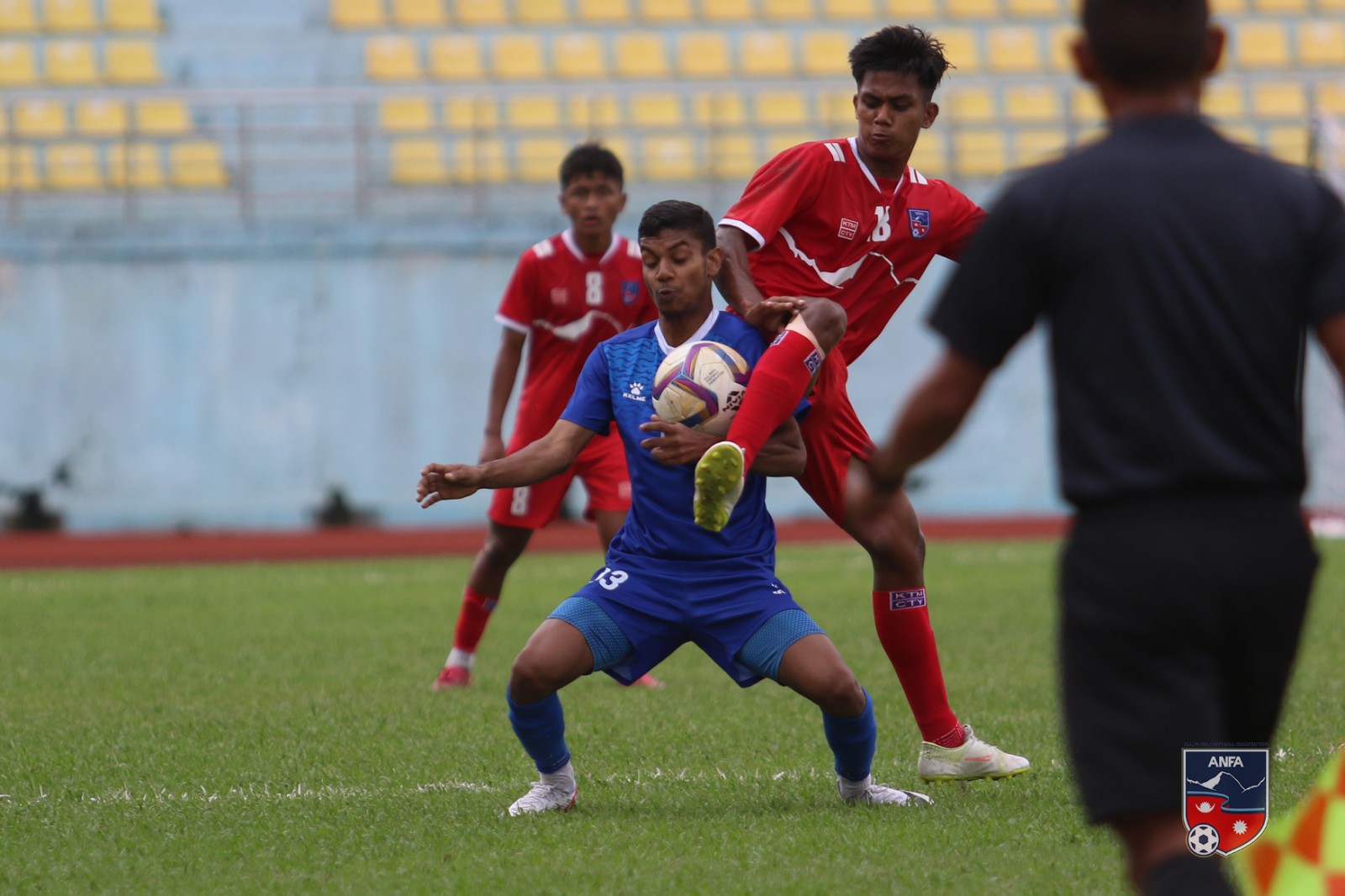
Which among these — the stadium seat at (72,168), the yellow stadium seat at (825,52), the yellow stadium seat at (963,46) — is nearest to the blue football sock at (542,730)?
the stadium seat at (72,168)

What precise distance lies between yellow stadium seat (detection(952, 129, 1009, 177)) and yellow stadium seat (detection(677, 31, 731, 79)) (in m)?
3.25

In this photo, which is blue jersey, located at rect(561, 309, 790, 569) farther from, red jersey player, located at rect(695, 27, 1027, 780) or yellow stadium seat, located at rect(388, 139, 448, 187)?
yellow stadium seat, located at rect(388, 139, 448, 187)

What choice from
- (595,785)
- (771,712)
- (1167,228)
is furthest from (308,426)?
(1167,228)

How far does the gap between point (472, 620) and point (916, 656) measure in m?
2.86

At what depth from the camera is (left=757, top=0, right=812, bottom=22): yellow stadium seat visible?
2008 cm

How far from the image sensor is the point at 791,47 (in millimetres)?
19812

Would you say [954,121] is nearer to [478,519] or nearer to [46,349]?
[478,519]

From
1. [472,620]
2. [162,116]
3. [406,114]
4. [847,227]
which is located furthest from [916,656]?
[162,116]

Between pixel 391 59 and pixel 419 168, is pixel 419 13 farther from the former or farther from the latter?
pixel 419 168

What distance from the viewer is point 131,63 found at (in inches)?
759

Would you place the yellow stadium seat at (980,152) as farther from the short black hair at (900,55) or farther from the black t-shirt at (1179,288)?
the black t-shirt at (1179,288)

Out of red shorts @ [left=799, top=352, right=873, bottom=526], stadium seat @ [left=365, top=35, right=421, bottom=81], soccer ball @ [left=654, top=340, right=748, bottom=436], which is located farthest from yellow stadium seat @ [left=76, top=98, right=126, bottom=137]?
soccer ball @ [left=654, top=340, right=748, bottom=436]

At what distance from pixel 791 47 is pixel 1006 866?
56.6ft

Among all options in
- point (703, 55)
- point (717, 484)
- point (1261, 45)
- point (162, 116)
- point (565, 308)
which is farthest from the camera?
point (1261, 45)
